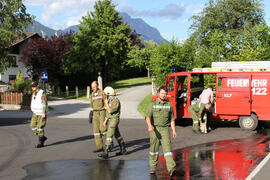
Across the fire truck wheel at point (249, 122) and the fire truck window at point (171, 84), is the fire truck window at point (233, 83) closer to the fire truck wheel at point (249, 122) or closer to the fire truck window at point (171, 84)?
the fire truck wheel at point (249, 122)

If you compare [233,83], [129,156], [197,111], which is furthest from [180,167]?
[233,83]

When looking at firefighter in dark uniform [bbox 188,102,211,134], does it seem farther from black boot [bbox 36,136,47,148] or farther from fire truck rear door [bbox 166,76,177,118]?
black boot [bbox 36,136,47,148]

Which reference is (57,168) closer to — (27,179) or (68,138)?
(27,179)

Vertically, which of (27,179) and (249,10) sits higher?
(249,10)

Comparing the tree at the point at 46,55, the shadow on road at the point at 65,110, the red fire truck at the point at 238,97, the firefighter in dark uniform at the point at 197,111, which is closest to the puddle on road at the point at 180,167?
the firefighter in dark uniform at the point at 197,111

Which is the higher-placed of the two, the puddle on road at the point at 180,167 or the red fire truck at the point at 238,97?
the red fire truck at the point at 238,97

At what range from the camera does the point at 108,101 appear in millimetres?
8742

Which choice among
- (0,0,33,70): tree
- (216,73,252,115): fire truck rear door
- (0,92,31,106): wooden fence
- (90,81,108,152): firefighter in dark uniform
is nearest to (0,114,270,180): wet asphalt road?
(90,81,108,152): firefighter in dark uniform

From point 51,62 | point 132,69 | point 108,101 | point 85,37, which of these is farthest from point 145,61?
point 108,101

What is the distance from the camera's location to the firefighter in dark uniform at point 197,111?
503 inches

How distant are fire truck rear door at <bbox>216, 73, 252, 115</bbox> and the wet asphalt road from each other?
85cm

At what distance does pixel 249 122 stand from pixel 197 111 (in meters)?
2.10

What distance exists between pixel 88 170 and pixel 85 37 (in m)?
37.4

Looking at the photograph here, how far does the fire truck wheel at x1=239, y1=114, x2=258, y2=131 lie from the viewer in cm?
1314
